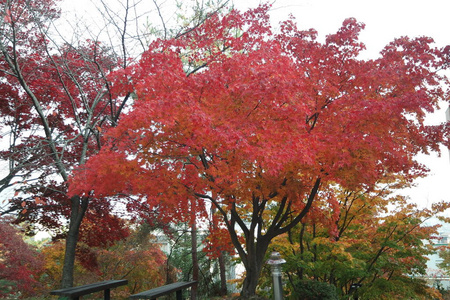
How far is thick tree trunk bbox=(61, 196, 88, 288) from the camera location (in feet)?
29.1

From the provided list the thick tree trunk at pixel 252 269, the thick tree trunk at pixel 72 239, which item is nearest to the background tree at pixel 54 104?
the thick tree trunk at pixel 72 239

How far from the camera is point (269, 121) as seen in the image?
653cm

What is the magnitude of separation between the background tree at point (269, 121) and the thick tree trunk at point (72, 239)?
5.40ft

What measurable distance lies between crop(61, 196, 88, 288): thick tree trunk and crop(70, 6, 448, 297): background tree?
165 centimetres

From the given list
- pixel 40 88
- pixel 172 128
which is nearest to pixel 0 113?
pixel 40 88

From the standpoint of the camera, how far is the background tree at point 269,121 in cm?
625

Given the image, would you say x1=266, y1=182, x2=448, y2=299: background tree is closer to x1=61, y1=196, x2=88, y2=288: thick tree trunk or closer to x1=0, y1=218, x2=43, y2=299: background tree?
x1=61, y1=196, x2=88, y2=288: thick tree trunk

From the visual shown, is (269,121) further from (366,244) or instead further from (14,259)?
(14,259)

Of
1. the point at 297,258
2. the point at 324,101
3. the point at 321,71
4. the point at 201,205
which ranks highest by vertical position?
the point at 321,71

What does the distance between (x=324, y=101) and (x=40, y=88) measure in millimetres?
7915

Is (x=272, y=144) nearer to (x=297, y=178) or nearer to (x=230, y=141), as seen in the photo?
(x=230, y=141)

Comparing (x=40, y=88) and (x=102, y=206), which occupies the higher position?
(x=40, y=88)

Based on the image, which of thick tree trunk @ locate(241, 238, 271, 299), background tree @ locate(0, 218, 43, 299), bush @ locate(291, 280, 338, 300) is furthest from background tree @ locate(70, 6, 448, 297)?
background tree @ locate(0, 218, 43, 299)

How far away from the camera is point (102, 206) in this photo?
11.1 metres
